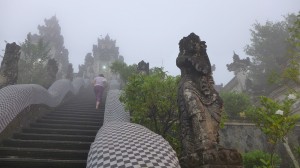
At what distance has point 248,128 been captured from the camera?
10688 mm

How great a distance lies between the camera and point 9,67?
11328 mm

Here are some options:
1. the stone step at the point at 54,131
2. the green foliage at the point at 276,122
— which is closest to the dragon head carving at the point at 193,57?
the green foliage at the point at 276,122

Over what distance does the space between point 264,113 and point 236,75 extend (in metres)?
18.8

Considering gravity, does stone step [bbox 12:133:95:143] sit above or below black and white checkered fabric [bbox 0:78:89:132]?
below

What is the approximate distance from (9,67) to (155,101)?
7.38m

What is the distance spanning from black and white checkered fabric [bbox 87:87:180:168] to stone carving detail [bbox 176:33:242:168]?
0.74 metres

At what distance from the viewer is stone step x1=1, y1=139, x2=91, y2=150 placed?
6020 mm

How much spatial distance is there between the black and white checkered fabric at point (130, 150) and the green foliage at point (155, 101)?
2.93 meters

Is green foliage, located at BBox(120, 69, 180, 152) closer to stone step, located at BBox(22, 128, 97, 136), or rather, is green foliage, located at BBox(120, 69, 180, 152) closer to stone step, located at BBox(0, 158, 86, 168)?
stone step, located at BBox(22, 128, 97, 136)

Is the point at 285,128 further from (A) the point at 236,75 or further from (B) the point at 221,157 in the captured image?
(A) the point at 236,75

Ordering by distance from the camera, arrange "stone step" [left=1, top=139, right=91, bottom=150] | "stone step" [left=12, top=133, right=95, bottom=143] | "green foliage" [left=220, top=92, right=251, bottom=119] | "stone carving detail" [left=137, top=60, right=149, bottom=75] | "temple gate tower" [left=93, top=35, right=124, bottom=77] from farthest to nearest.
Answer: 1. "temple gate tower" [left=93, top=35, right=124, bottom=77]
2. "green foliage" [left=220, top=92, right=251, bottom=119]
3. "stone carving detail" [left=137, top=60, right=149, bottom=75]
4. "stone step" [left=12, top=133, right=95, bottom=143]
5. "stone step" [left=1, top=139, right=91, bottom=150]

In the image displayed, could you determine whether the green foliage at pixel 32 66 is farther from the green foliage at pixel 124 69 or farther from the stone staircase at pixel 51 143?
the stone staircase at pixel 51 143

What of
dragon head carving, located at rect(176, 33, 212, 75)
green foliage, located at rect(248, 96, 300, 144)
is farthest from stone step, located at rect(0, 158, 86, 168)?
green foliage, located at rect(248, 96, 300, 144)

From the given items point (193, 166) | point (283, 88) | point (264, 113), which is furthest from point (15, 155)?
point (283, 88)
